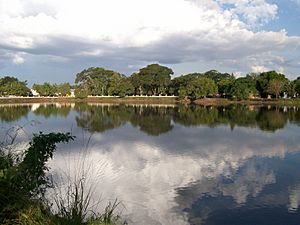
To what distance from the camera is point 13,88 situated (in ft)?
274

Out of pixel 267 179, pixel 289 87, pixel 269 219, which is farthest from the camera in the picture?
pixel 289 87

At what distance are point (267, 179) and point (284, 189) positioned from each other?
129 cm

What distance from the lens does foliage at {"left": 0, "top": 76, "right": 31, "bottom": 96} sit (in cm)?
8282

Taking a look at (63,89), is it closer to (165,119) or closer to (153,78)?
(153,78)

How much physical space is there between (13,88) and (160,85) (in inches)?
1372

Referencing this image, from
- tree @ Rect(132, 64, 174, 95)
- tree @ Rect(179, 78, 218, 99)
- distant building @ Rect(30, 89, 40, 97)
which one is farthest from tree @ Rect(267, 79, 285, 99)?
distant building @ Rect(30, 89, 40, 97)

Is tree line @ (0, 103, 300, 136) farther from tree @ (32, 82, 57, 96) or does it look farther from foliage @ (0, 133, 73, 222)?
tree @ (32, 82, 57, 96)

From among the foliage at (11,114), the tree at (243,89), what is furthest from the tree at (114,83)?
the foliage at (11,114)

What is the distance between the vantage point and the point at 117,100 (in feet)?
264

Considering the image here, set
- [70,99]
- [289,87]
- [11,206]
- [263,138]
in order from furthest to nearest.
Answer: [70,99], [289,87], [263,138], [11,206]

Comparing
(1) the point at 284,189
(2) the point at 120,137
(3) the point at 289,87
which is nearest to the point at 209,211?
(1) the point at 284,189

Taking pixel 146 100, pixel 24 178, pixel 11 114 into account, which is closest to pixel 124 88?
pixel 146 100

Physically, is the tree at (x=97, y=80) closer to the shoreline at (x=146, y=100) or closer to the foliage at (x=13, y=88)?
the shoreline at (x=146, y=100)

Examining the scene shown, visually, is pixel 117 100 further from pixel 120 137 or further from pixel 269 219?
pixel 269 219
